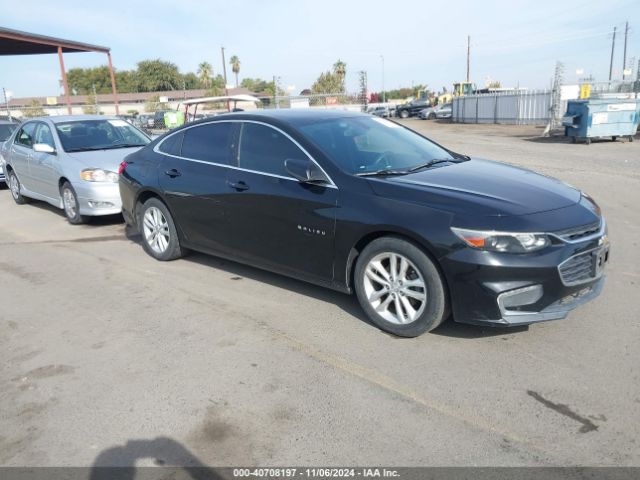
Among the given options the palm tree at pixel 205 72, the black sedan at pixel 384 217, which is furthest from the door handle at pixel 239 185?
the palm tree at pixel 205 72

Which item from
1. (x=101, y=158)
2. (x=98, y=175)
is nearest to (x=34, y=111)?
(x=101, y=158)

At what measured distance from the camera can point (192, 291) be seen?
17.3ft

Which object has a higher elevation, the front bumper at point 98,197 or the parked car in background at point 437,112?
the front bumper at point 98,197

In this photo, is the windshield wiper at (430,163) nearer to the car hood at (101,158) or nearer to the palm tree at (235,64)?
the car hood at (101,158)

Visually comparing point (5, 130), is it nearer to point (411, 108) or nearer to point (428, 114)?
point (428, 114)

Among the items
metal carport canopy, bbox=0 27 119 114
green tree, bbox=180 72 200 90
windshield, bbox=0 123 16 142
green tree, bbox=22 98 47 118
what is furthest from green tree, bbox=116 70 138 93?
windshield, bbox=0 123 16 142

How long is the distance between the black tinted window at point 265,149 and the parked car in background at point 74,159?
357 cm

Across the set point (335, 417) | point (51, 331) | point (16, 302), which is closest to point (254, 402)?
point (335, 417)

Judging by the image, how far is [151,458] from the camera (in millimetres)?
2865

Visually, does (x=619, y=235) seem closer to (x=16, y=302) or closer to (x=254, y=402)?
(x=254, y=402)

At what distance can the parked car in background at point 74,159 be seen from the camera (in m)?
7.89

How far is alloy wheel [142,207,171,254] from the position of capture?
20.0 feet

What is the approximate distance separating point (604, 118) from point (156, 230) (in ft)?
55.0

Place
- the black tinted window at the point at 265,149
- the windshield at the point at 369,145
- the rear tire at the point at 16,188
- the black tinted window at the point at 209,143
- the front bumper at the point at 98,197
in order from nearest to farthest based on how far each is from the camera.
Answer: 1. the windshield at the point at 369,145
2. the black tinted window at the point at 265,149
3. the black tinted window at the point at 209,143
4. the front bumper at the point at 98,197
5. the rear tire at the point at 16,188
